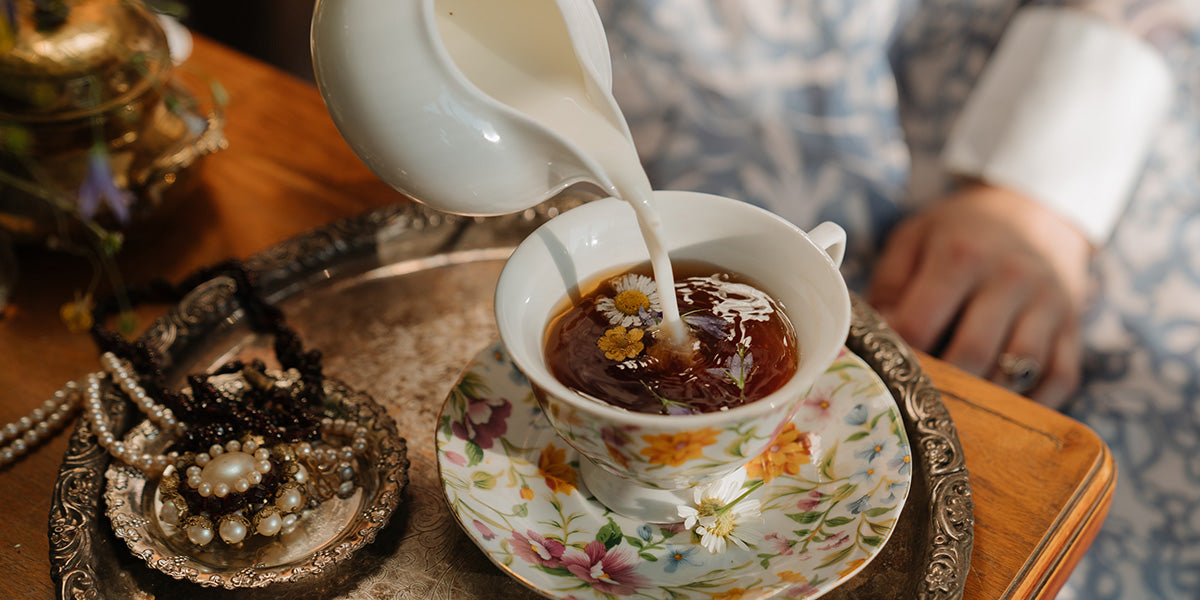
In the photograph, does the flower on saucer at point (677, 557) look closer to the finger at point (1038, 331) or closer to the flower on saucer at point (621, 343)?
the flower on saucer at point (621, 343)

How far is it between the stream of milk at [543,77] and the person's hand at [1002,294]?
1.93 feet

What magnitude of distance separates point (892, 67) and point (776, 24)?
20cm

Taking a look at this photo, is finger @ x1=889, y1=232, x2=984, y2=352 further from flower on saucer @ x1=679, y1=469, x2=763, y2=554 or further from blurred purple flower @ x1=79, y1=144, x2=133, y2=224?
blurred purple flower @ x1=79, y1=144, x2=133, y2=224

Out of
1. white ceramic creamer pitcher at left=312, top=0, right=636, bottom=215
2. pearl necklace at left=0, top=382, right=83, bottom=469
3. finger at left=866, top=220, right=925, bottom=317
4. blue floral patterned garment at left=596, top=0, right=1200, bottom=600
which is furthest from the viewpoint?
finger at left=866, top=220, right=925, bottom=317

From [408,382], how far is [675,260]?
0.27m

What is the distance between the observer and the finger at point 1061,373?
1.04 metres

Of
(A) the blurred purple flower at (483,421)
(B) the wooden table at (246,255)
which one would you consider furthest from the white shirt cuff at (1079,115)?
(A) the blurred purple flower at (483,421)

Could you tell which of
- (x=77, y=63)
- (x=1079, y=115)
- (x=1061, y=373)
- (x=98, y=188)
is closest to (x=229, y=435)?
(x=98, y=188)

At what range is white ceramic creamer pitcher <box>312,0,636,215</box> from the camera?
18.6 inches

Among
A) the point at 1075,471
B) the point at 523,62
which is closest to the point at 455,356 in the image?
the point at 523,62

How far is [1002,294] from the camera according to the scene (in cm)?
104

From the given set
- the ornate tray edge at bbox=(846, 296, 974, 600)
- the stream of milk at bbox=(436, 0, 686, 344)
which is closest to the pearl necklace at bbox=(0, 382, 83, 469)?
the stream of milk at bbox=(436, 0, 686, 344)

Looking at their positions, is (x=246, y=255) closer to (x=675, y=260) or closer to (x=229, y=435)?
(x=229, y=435)

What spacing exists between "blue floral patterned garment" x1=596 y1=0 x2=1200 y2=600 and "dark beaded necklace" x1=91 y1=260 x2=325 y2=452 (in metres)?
0.70
